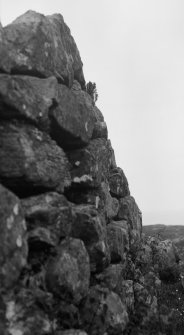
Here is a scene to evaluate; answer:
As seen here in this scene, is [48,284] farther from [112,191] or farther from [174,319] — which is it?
[112,191]

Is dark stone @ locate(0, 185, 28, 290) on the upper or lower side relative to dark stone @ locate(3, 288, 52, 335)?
upper

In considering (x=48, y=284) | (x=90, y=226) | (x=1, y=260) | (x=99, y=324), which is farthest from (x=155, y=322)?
(x=1, y=260)

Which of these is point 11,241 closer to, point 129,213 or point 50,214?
point 50,214

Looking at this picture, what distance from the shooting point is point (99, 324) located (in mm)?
15867

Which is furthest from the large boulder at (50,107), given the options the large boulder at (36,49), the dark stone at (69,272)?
the dark stone at (69,272)

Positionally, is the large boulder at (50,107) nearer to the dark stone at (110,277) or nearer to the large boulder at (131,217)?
the dark stone at (110,277)

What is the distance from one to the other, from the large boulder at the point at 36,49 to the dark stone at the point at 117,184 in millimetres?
7819

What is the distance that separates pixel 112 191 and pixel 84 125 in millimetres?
7559

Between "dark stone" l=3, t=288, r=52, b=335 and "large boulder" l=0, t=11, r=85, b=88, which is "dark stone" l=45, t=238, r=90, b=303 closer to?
"dark stone" l=3, t=288, r=52, b=335

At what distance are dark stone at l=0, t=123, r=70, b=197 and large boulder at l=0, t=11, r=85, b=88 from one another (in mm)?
2982

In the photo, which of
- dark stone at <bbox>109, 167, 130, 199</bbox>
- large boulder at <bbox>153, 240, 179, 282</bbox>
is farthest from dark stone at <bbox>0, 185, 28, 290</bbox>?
large boulder at <bbox>153, 240, 179, 282</bbox>

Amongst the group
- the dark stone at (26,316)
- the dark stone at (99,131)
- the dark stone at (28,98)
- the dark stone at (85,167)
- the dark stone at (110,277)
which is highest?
the dark stone at (99,131)

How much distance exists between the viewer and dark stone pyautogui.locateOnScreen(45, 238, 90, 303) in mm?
13883

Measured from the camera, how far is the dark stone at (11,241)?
38.7 ft
